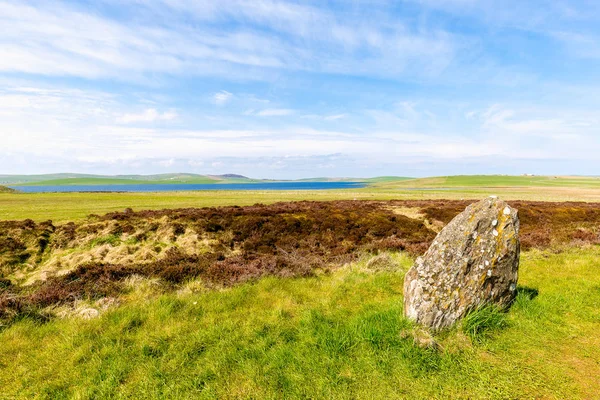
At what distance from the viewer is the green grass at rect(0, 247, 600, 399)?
178 inches

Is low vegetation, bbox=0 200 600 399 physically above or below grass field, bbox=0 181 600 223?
below

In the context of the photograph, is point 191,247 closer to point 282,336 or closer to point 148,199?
point 282,336

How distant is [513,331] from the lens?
5918mm

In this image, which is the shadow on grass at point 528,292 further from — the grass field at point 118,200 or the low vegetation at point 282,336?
the grass field at point 118,200

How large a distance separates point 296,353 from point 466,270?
4031 millimetres

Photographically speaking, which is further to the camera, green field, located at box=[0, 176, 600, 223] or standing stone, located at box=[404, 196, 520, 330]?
green field, located at box=[0, 176, 600, 223]

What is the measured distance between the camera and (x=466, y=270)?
6109 millimetres

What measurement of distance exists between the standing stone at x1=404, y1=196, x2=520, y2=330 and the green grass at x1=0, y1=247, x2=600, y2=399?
40 cm

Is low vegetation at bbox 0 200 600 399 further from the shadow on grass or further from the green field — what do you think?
the green field

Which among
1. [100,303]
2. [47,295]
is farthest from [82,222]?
[100,303]

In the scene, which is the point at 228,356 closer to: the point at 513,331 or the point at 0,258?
the point at 513,331

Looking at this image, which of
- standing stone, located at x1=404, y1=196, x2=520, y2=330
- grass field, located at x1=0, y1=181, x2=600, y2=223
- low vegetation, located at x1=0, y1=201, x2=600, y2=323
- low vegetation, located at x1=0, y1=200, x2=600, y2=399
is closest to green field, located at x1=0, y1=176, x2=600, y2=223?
grass field, located at x1=0, y1=181, x2=600, y2=223

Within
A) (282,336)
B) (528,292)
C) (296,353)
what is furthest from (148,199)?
(528,292)

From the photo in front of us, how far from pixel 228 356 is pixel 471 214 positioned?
20.9 feet
